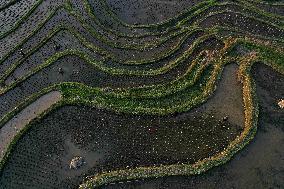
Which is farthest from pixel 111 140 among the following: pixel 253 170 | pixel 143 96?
pixel 253 170

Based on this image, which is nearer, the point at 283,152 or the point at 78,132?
the point at 283,152

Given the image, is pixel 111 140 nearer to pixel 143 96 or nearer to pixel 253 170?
pixel 143 96

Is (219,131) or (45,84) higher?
(45,84)

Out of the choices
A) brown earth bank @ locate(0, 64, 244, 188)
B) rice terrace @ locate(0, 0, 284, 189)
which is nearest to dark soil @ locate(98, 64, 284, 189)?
rice terrace @ locate(0, 0, 284, 189)

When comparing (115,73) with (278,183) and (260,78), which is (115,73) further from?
(278,183)

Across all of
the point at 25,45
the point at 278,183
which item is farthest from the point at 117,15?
the point at 278,183
